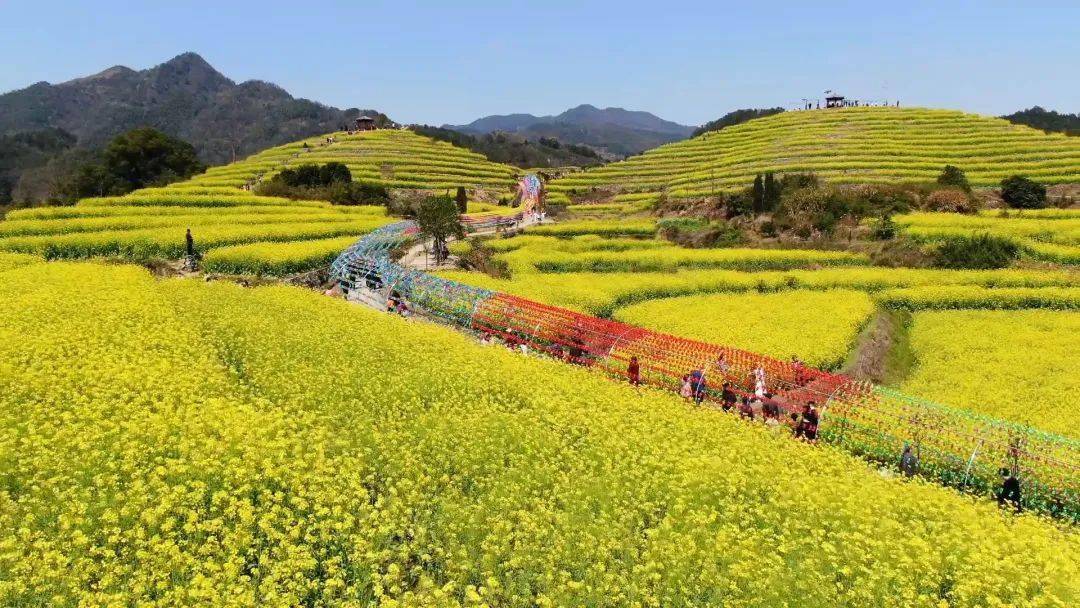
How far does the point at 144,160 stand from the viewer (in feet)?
277

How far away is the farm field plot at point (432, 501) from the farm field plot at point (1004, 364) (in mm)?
7026

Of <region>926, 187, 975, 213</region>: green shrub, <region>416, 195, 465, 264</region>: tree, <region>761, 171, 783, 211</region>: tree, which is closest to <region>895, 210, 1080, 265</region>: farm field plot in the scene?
<region>926, 187, 975, 213</region>: green shrub

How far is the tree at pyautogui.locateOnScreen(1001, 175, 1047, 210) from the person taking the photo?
6022cm

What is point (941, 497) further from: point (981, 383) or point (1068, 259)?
point (1068, 259)

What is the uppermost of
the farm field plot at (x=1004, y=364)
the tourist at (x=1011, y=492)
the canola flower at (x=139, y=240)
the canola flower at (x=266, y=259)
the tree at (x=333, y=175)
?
the tree at (x=333, y=175)

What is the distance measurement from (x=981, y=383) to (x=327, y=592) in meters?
22.4

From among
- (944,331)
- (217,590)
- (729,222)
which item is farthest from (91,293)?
(729,222)

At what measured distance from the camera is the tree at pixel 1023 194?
6022 cm

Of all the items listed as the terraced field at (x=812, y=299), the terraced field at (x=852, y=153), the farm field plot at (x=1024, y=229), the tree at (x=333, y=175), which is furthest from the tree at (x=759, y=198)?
the tree at (x=333, y=175)

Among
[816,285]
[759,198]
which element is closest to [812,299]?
[816,285]

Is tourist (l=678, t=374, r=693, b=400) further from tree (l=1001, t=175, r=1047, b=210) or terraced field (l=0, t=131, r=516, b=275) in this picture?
tree (l=1001, t=175, r=1047, b=210)

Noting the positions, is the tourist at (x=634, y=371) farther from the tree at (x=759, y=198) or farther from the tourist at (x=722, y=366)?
the tree at (x=759, y=198)

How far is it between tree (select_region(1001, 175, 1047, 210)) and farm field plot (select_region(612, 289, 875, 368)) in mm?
37903

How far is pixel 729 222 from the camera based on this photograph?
200 ft
